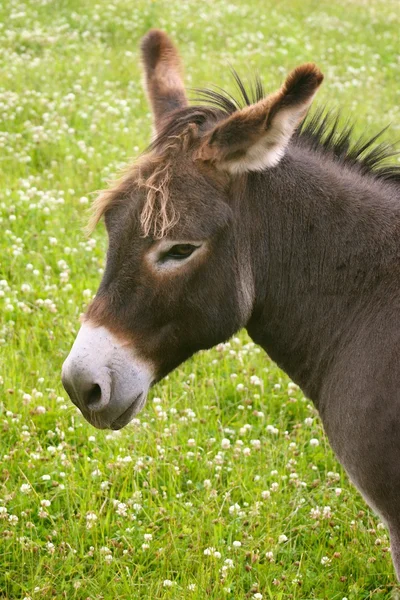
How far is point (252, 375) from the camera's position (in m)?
6.11

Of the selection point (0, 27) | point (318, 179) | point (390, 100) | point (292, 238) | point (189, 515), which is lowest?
point (189, 515)

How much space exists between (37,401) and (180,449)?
3.55 feet

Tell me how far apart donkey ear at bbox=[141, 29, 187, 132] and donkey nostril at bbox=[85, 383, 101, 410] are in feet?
4.80

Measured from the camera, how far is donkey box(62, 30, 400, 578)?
11.4 ft

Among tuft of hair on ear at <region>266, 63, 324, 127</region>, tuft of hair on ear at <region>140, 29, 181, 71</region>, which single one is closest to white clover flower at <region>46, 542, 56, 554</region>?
tuft of hair on ear at <region>266, 63, 324, 127</region>

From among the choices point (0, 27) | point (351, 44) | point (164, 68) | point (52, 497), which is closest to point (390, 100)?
point (351, 44)

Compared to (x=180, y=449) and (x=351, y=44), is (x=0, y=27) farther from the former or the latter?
(x=180, y=449)

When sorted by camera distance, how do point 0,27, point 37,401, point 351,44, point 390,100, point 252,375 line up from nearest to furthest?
point 37,401
point 252,375
point 0,27
point 390,100
point 351,44

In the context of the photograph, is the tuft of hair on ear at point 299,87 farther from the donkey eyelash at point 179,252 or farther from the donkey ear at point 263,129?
the donkey eyelash at point 179,252

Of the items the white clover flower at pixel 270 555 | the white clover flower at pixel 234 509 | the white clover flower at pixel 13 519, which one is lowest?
the white clover flower at pixel 270 555

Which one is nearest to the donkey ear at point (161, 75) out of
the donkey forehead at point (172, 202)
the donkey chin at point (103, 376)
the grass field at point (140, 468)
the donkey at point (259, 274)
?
the donkey at point (259, 274)

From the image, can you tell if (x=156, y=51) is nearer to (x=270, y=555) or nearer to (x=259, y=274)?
(x=259, y=274)

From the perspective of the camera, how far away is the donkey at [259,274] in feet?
11.4

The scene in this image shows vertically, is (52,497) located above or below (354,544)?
above
